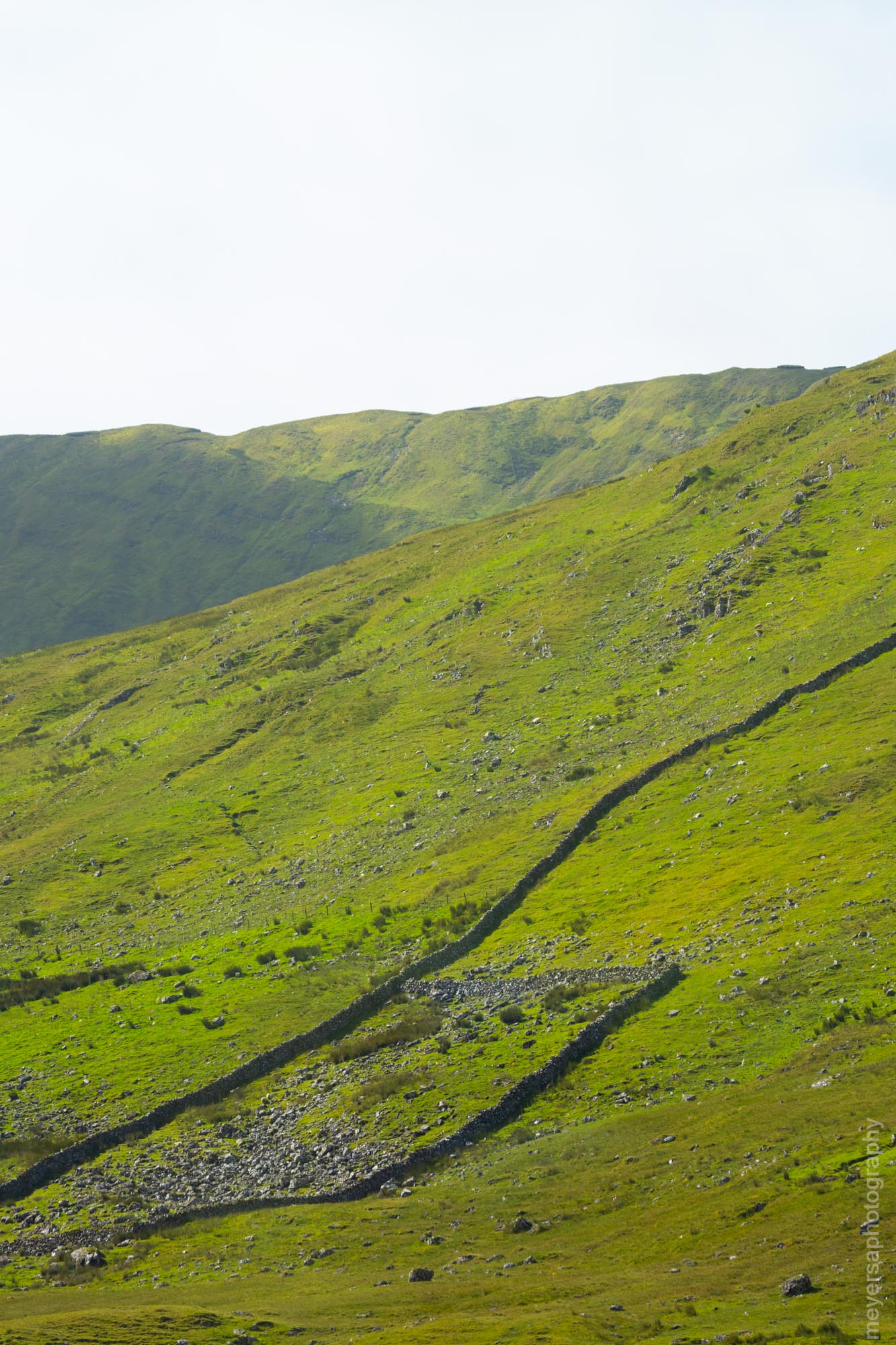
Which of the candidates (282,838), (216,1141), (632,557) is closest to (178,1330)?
(216,1141)

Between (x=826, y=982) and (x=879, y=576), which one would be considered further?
(x=879, y=576)

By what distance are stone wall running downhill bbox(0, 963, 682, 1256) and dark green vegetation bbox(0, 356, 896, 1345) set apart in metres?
0.60

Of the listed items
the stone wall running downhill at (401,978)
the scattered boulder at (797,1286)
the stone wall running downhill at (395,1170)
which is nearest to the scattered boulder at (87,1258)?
the stone wall running downhill at (395,1170)

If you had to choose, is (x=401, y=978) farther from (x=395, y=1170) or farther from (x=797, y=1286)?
(x=797, y=1286)

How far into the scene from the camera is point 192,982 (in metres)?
67.1

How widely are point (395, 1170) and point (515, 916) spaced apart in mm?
27493

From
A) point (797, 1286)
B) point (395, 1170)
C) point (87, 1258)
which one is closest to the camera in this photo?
point (797, 1286)

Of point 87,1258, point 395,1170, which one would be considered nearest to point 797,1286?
point 395,1170

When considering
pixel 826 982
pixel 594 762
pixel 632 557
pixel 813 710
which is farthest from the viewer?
pixel 632 557

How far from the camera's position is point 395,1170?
40000mm

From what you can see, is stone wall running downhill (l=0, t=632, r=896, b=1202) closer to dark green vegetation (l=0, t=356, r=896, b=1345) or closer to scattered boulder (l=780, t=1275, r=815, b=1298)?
dark green vegetation (l=0, t=356, r=896, b=1345)

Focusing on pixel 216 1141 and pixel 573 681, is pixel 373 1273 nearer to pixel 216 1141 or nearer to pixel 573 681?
pixel 216 1141

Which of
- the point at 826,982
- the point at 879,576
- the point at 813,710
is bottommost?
the point at 826,982

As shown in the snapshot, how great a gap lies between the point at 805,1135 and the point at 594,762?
5648 cm
